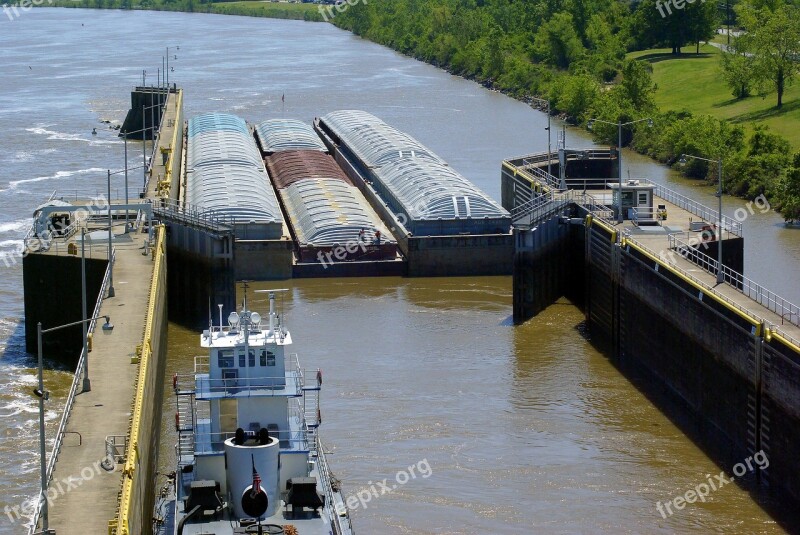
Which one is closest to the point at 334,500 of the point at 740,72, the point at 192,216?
the point at 192,216

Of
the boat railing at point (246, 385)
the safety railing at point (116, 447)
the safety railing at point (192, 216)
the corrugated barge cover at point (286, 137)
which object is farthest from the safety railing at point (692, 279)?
the corrugated barge cover at point (286, 137)

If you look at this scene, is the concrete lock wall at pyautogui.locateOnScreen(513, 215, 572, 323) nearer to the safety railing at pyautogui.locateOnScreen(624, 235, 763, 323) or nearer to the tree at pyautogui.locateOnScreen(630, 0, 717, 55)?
the safety railing at pyautogui.locateOnScreen(624, 235, 763, 323)

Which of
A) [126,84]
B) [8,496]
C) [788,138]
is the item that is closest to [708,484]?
[8,496]

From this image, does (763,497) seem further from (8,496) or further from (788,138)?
(788,138)

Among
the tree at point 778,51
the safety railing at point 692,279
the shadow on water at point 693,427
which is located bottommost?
the shadow on water at point 693,427

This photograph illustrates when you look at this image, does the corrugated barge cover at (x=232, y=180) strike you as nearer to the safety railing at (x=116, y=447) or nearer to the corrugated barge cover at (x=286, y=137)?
the corrugated barge cover at (x=286, y=137)

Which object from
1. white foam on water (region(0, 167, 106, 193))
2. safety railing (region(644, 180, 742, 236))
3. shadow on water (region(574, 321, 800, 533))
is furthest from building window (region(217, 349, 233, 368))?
white foam on water (region(0, 167, 106, 193))

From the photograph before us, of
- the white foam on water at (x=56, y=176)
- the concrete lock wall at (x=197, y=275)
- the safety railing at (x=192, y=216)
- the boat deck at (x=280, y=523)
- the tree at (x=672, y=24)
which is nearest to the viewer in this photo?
the boat deck at (x=280, y=523)
